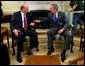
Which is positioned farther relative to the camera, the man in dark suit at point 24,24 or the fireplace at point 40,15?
the fireplace at point 40,15

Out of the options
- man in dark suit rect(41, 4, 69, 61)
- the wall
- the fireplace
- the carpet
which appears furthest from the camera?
the wall

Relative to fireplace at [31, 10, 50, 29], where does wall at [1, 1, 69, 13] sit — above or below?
above

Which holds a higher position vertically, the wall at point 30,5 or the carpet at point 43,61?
the wall at point 30,5

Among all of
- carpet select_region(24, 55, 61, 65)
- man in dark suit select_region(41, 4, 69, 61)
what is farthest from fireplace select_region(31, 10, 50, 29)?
carpet select_region(24, 55, 61, 65)

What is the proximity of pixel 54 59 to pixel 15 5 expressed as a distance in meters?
2.32

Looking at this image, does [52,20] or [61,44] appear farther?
[61,44]

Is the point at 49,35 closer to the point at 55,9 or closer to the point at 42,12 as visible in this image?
the point at 55,9

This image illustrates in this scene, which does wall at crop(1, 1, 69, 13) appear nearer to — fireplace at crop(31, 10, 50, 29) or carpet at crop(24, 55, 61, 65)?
fireplace at crop(31, 10, 50, 29)

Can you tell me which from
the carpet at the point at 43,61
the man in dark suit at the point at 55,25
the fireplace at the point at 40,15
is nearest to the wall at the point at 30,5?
the fireplace at the point at 40,15

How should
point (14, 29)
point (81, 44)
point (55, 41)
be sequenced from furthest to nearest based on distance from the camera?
point (55, 41), point (81, 44), point (14, 29)

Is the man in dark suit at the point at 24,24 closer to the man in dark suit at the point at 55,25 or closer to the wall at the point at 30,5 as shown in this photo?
the man in dark suit at the point at 55,25

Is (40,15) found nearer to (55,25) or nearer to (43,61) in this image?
(55,25)

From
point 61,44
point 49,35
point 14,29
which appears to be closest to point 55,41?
point 61,44

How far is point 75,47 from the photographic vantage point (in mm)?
5105
